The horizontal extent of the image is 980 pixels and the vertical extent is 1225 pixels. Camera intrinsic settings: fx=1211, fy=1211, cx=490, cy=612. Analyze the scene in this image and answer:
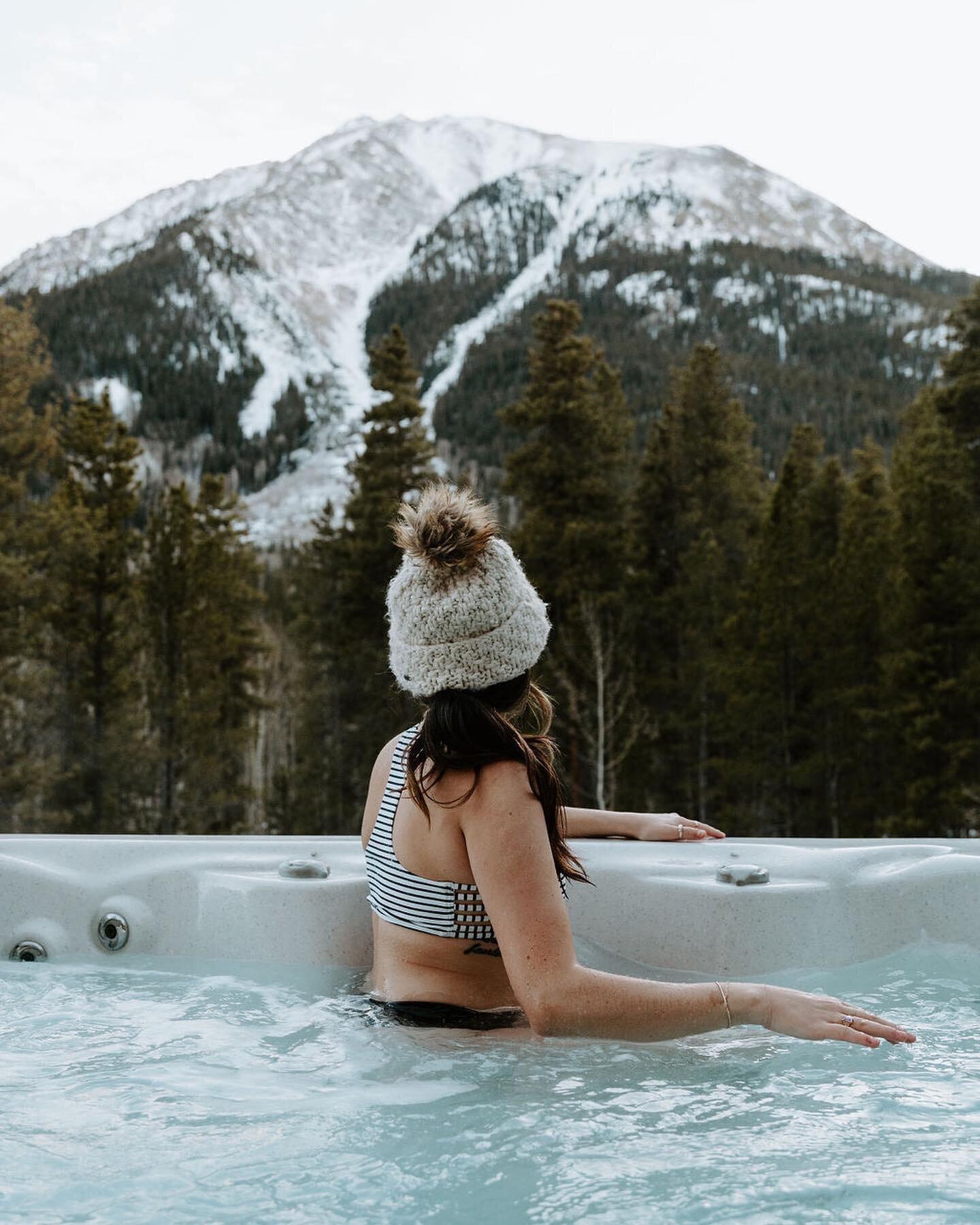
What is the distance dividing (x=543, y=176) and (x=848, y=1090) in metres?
146

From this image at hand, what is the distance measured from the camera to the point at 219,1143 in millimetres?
1705

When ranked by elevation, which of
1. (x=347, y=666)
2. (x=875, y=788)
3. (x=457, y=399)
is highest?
(x=457, y=399)

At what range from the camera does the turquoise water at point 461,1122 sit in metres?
1.51

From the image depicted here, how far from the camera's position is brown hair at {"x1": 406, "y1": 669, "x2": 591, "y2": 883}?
5.85 ft

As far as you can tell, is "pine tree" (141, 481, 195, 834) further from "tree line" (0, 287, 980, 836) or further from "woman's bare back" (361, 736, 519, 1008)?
"woman's bare back" (361, 736, 519, 1008)

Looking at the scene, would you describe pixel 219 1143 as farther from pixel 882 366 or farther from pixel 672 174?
pixel 672 174

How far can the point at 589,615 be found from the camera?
56.7 ft

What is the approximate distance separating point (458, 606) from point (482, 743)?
216mm

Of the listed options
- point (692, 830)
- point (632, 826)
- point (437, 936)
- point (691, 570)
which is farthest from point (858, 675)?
point (437, 936)

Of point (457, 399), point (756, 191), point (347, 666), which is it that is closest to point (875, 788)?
point (347, 666)

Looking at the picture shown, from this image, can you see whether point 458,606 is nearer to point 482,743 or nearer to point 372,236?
point 482,743

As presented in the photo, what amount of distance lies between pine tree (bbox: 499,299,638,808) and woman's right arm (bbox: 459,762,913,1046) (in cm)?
1471

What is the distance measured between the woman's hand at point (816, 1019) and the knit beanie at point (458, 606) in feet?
2.04

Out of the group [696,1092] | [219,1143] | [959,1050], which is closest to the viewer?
[219,1143]
